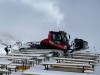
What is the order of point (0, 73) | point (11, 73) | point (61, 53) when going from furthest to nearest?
point (61, 53) → point (11, 73) → point (0, 73)

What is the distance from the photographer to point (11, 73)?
15.2m

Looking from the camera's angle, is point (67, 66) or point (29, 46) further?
point (29, 46)

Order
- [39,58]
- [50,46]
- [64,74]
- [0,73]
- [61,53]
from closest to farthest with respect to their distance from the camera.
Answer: [64,74], [0,73], [39,58], [61,53], [50,46]

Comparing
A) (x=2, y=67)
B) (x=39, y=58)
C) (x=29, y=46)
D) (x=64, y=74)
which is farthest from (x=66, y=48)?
(x=64, y=74)

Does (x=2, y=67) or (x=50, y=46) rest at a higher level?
(x=50, y=46)

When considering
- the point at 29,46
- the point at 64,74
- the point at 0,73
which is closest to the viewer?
the point at 64,74

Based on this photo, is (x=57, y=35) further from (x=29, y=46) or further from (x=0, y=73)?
(x=0, y=73)

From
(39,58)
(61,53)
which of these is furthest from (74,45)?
(39,58)

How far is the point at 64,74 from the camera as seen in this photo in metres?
9.80

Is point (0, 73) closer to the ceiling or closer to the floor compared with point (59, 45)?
closer to the floor

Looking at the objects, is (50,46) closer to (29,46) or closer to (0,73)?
(29,46)

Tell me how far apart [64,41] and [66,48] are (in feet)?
2.18

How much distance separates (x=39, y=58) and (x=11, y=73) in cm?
500

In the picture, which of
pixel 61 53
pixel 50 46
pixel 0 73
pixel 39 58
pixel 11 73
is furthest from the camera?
pixel 50 46
